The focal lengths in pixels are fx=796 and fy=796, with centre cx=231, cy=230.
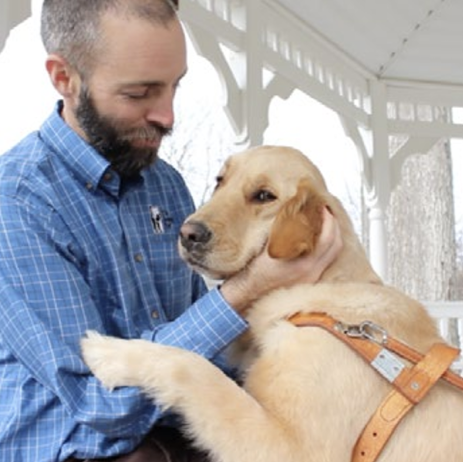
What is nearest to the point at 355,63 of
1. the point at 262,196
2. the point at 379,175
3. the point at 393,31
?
the point at 393,31

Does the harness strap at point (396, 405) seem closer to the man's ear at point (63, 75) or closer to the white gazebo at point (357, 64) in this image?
the man's ear at point (63, 75)

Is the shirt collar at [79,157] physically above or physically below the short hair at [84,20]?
below

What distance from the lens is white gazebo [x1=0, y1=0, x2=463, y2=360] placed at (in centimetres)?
483

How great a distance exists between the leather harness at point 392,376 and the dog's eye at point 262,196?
428 millimetres

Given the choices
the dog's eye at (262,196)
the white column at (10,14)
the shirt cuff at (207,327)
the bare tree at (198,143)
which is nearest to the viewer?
the shirt cuff at (207,327)

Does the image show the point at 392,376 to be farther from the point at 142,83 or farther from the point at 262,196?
the point at 142,83

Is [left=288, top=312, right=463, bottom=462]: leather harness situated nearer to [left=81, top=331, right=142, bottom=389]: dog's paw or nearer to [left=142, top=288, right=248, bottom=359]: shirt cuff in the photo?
A: [left=142, top=288, right=248, bottom=359]: shirt cuff

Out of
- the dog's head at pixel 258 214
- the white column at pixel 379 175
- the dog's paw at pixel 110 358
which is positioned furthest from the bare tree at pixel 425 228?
the dog's paw at pixel 110 358

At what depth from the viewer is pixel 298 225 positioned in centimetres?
184

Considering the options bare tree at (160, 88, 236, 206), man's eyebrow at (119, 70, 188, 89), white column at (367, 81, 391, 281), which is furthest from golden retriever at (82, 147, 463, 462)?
bare tree at (160, 88, 236, 206)

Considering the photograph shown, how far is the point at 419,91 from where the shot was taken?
701cm

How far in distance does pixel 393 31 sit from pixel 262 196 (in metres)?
4.25

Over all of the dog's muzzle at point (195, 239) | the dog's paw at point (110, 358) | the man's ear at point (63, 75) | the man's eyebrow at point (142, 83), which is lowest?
the dog's paw at point (110, 358)

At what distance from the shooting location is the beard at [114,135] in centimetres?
192
